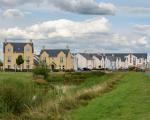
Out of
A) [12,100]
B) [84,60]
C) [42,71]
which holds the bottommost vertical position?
[12,100]

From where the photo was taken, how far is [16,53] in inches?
5832

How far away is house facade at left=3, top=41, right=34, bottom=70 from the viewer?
483ft

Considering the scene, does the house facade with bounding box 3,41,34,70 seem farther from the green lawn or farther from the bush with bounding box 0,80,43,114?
the bush with bounding box 0,80,43,114

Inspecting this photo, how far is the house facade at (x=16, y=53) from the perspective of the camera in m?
147

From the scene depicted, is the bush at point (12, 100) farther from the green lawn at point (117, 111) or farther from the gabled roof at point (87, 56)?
the gabled roof at point (87, 56)

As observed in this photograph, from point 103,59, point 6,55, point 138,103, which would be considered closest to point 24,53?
point 6,55

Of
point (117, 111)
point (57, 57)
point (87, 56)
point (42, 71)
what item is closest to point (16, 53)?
point (57, 57)

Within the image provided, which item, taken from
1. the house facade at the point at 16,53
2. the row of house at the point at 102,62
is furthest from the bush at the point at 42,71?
the row of house at the point at 102,62

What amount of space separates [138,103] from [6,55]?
127 m

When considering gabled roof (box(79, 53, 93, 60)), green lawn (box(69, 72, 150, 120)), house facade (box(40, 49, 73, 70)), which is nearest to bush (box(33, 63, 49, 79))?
green lawn (box(69, 72, 150, 120))

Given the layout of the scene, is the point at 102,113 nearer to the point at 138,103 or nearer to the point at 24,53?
the point at 138,103

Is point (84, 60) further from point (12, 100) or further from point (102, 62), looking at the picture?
point (12, 100)

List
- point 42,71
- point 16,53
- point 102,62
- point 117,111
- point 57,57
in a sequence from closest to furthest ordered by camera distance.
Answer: point 117,111 < point 42,71 < point 16,53 < point 57,57 < point 102,62

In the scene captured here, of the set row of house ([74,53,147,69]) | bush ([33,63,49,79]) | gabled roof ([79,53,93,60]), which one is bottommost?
bush ([33,63,49,79])
